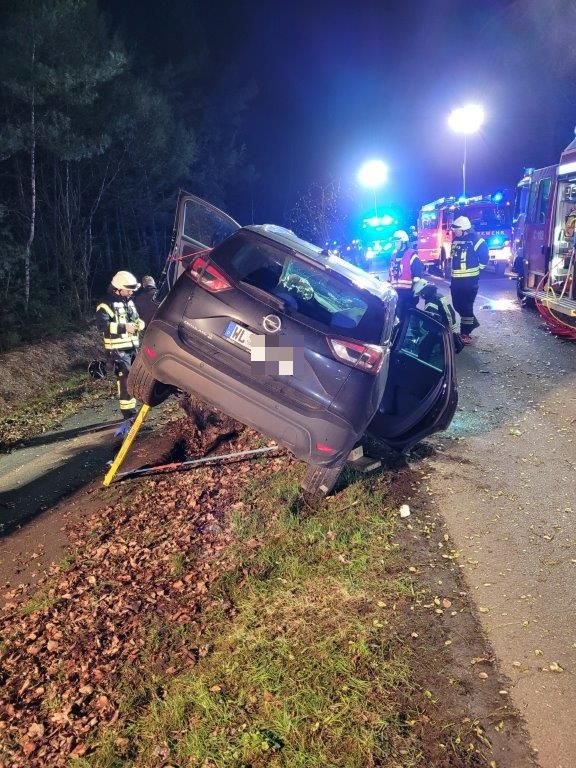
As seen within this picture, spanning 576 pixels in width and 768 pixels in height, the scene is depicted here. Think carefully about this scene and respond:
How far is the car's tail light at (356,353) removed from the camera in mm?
3865

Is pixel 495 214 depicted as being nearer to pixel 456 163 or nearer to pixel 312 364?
pixel 312 364

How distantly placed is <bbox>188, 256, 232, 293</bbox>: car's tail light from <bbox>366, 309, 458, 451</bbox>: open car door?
202 cm

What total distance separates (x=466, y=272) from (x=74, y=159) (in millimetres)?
9200

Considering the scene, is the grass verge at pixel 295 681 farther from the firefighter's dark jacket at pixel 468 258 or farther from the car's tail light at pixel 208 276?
the firefighter's dark jacket at pixel 468 258

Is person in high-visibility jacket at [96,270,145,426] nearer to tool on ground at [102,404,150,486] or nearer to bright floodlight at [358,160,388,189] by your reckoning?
tool on ground at [102,404,150,486]

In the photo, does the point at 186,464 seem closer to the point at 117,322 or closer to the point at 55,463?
the point at 55,463

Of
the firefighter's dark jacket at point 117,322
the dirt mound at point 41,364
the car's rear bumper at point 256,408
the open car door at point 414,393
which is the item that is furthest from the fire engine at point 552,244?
the dirt mound at point 41,364

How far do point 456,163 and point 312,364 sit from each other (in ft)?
163

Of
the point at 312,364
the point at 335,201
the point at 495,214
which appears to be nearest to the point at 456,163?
the point at 335,201

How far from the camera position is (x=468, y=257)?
1035 centimetres

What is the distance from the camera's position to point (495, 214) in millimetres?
19797

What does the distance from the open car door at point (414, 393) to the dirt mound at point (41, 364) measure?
6.35 m

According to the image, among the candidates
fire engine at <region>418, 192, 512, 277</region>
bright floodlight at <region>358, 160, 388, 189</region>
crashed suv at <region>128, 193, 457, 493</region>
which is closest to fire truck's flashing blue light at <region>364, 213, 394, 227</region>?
fire engine at <region>418, 192, 512, 277</region>

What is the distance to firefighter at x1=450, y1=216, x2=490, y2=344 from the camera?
33.7ft
